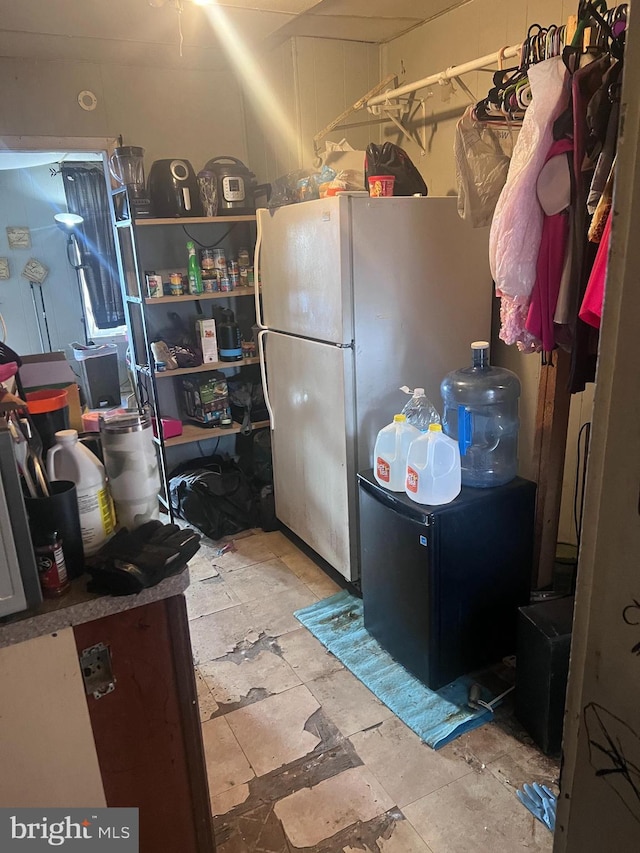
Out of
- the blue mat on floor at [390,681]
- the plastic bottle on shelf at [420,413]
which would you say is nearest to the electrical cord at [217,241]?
the plastic bottle on shelf at [420,413]

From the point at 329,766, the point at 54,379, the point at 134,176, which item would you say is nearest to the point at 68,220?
the point at 134,176

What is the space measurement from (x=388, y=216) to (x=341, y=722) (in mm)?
1778

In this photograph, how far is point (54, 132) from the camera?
122 inches

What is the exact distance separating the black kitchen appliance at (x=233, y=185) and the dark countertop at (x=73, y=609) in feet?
8.45

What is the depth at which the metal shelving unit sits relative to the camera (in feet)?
10.3

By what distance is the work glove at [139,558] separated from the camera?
1077 mm

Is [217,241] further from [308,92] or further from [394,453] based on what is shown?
[394,453]

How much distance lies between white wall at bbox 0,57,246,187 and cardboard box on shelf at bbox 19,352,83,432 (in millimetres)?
1857

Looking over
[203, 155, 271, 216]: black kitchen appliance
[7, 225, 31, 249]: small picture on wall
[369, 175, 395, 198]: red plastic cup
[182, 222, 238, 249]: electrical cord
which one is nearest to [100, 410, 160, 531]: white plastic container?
[369, 175, 395, 198]: red plastic cup

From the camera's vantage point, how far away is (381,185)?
232 cm

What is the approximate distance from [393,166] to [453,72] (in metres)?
0.40

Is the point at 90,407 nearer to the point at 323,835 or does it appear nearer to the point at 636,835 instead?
the point at 323,835

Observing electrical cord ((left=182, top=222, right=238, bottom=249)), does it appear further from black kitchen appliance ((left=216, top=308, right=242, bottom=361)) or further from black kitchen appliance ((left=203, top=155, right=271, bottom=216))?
black kitchen appliance ((left=216, top=308, right=242, bottom=361))

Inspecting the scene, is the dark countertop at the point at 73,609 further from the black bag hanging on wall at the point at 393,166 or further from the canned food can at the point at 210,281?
the canned food can at the point at 210,281
